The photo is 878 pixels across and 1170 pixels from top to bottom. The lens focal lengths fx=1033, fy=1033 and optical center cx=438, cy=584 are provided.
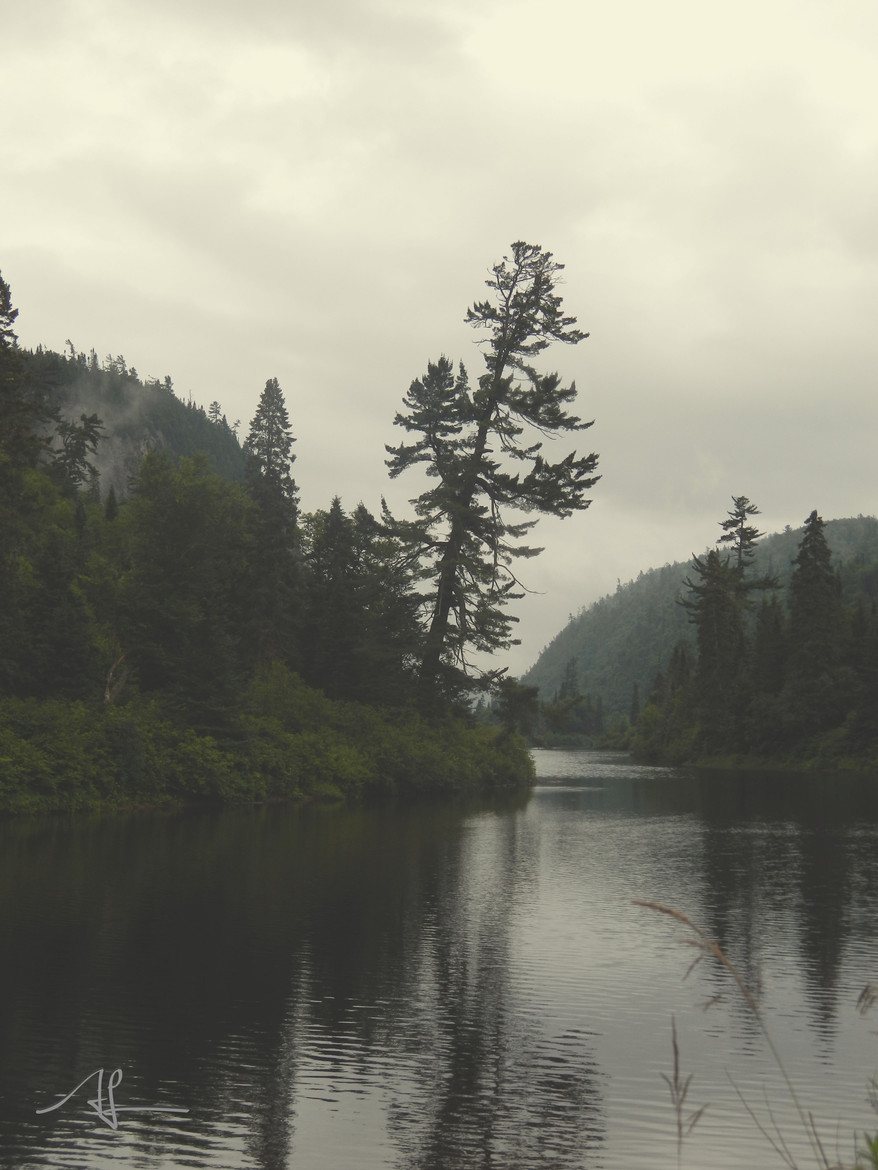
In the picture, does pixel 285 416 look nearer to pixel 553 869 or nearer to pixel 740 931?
pixel 553 869

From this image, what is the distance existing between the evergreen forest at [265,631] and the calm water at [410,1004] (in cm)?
1041

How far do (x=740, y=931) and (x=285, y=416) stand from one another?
88.7 metres

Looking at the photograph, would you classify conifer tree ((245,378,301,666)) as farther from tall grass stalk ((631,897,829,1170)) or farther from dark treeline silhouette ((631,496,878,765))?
tall grass stalk ((631,897,829,1170))

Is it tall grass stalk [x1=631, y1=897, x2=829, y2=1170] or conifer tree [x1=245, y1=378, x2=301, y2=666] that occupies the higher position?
conifer tree [x1=245, y1=378, x2=301, y2=666]

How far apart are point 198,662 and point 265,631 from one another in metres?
17.2

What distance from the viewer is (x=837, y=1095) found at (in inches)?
376

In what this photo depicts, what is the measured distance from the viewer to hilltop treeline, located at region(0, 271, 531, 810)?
1364 inches

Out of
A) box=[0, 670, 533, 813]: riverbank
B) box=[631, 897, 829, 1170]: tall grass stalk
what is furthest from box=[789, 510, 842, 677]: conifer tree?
box=[631, 897, 829, 1170]: tall grass stalk

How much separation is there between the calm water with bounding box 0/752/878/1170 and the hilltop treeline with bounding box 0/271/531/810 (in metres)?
8.10

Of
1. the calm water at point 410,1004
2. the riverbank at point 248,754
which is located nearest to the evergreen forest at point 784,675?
the riverbank at point 248,754

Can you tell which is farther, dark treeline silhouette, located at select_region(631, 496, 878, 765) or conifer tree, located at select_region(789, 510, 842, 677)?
conifer tree, located at select_region(789, 510, 842, 677)

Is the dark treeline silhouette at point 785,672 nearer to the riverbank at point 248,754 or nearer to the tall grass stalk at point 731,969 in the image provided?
Answer: the riverbank at point 248,754

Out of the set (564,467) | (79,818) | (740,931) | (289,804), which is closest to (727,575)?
Answer: (564,467)
